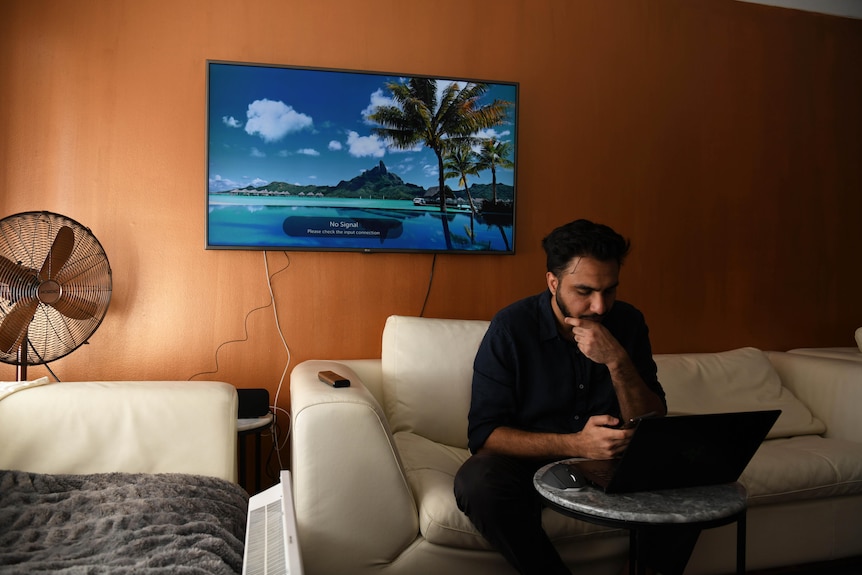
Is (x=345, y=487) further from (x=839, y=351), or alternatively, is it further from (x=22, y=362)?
(x=839, y=351)

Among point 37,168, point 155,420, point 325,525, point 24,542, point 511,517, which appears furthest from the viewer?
point 37,168

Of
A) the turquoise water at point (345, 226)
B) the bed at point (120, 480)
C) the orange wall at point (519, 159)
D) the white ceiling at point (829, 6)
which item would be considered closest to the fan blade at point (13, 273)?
the orange wall at point (519, 159)

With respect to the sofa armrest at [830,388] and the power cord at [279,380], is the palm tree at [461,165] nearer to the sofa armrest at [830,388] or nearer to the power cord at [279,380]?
the power cord at [279,380]

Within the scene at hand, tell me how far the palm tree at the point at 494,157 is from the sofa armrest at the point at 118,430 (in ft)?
4.96

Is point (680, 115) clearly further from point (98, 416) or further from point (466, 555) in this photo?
point (98, 416)

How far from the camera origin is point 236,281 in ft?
8.55

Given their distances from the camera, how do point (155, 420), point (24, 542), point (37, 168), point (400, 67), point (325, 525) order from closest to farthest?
point (24, 542) < point (325, 525) < point (155, 420) < point (37, 168) < point (400, 67)

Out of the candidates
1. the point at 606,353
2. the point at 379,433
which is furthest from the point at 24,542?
the point at 606,353

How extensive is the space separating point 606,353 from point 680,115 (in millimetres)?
1869

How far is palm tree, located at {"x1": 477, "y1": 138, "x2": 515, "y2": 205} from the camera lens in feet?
9.23

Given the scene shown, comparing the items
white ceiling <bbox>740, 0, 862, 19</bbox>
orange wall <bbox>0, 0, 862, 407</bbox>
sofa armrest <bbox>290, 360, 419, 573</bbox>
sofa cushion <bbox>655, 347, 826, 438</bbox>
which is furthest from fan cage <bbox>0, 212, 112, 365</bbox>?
white ceiling <bbox>740, 0, 862, 19</bbox>

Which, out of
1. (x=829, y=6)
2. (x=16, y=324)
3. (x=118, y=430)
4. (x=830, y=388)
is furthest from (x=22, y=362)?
(x=829, y=6)

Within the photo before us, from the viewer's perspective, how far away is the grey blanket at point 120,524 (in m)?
1.29

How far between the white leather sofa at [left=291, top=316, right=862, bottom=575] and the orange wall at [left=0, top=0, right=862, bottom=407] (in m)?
0.38
